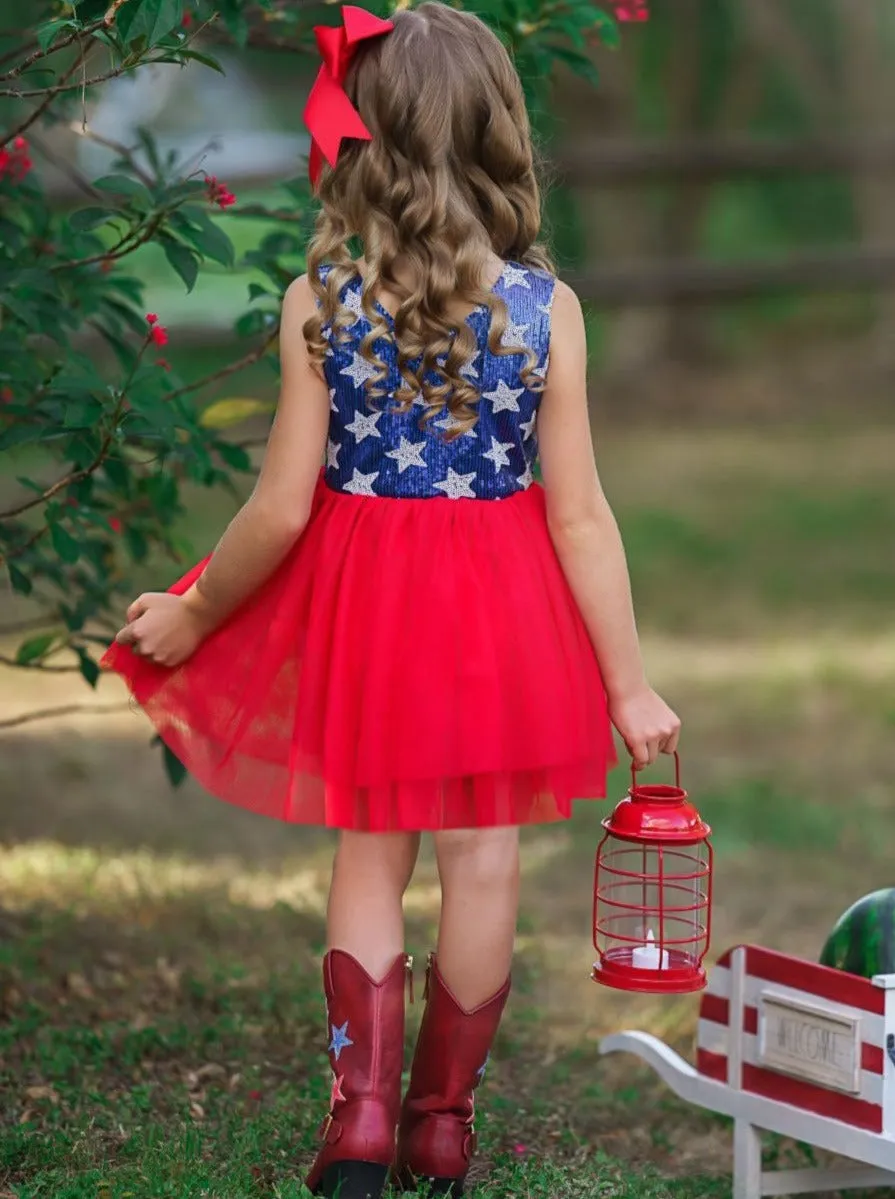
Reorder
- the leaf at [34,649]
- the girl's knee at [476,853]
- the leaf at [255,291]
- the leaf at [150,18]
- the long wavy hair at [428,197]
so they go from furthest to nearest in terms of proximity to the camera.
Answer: the leaf at [34,649]
the leaf at [255,291]
the girl's knee at [476,853]
the long wavy hair at [428,197]
the leaf at [150,18]

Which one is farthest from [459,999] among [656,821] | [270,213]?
[270,213]

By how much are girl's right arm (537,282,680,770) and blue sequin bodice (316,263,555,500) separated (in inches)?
1.1

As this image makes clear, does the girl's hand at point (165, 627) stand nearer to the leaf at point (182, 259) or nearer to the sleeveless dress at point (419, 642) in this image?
the sleeveless dress at point (419, 642)

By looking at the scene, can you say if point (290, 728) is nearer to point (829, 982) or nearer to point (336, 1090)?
point (336, 1090)

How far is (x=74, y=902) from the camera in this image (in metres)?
4.28

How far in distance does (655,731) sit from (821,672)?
14.8ft

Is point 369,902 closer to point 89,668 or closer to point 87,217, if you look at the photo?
point 89,668

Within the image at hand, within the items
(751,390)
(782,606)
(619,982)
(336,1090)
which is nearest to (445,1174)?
(336,1090)

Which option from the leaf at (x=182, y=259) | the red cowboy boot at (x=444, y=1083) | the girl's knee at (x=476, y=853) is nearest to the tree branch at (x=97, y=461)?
the leaf at (x=182, y=259)

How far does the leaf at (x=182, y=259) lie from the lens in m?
2.79

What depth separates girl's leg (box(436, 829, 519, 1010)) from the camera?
100 inches

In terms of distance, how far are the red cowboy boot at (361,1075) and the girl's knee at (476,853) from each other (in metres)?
0.16

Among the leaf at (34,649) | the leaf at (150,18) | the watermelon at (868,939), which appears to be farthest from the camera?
the leaf at (34,649)

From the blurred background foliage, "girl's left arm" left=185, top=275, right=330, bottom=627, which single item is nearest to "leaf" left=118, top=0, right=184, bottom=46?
the blurred background foliage
